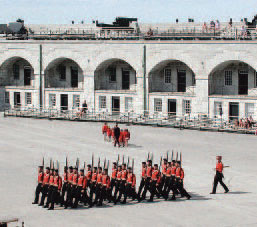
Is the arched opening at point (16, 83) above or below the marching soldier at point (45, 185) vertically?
above

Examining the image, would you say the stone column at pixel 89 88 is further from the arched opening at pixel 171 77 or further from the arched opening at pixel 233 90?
the arched opening at pixel 233 90

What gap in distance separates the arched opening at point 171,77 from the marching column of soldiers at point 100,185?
108 ft

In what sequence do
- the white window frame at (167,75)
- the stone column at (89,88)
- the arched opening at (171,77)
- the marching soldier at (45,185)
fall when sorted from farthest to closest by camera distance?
the stone column at (89,88), the white window frame at (167,75), the arched opening at (171,77), the marching soldier at (45,185)

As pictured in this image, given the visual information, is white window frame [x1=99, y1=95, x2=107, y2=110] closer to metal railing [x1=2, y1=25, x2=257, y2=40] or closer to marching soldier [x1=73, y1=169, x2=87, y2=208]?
metal railing [x1=2, y1=25, x2=257, y2=40]

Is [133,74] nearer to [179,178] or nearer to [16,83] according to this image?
[16,83]

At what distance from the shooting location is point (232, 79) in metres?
59.2

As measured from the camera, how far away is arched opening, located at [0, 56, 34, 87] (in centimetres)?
7319

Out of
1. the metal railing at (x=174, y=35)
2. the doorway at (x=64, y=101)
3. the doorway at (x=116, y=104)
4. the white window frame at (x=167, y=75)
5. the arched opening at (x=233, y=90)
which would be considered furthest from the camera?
the doorway at (x=64, y=101)

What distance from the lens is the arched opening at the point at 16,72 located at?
73.2 meters

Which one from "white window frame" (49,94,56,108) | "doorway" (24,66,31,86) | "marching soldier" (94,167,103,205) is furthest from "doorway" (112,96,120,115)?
"marching soldier" (94,167,103,205)

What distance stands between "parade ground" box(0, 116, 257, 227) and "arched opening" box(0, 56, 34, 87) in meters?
11.7

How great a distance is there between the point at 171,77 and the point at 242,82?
7472 mm

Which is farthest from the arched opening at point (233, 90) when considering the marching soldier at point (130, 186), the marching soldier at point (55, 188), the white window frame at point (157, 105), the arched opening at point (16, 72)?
the marching soldier at point (55, 188)

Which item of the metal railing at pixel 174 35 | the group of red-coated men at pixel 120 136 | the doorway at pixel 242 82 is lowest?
the group of red-coated men at pixel 120 136
